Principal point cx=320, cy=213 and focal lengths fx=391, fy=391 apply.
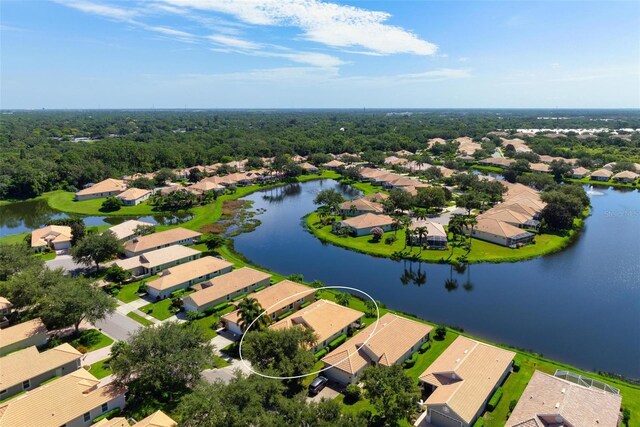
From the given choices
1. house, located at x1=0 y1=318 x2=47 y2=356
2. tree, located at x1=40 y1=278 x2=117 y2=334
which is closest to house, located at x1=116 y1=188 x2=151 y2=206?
tree, located at x1=40 y1=278 x2=117 y2=334

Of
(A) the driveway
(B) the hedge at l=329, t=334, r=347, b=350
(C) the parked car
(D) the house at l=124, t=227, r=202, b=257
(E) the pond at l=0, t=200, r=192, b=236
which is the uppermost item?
(D) the house at l=124, t=227, r=202, b=257

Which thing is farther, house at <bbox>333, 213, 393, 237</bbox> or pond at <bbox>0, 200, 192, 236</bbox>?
pond at <bbox>0, 200, 192, 236</bbox>

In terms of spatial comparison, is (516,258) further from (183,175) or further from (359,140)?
(359,140)

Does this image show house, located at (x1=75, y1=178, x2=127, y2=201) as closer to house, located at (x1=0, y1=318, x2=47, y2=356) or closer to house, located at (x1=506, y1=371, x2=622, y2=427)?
house, located at (x1=0, y1=318, x2=47, y2=356)

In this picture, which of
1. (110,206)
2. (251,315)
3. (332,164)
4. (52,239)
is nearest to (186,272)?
(251,315)

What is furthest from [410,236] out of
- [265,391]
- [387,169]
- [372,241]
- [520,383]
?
[387,169]

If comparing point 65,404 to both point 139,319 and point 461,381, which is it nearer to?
point 139,319
